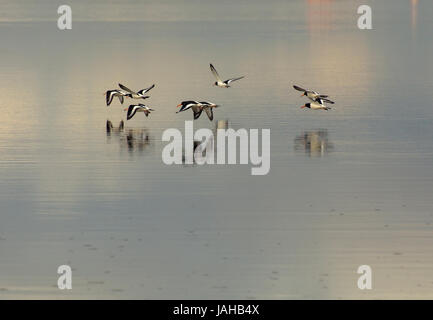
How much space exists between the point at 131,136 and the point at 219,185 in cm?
652

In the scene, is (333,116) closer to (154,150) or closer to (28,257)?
(154,150)

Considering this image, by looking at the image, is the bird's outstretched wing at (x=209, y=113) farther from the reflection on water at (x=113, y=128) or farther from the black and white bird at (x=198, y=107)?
the reflection on water at (x=113, y=128)

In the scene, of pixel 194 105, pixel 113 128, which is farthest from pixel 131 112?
pixel 194 105

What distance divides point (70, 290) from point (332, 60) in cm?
3571

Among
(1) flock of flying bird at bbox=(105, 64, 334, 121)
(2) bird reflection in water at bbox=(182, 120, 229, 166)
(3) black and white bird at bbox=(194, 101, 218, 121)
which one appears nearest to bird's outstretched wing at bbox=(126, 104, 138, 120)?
(1) flock of flying bird at bbox=(105, 64, 334, 121)

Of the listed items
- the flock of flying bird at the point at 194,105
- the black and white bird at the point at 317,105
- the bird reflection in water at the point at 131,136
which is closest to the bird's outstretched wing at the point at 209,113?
the flock of flying bird at the point at 194,105

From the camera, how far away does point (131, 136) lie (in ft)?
102

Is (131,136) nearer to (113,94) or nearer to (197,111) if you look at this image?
(197,111)

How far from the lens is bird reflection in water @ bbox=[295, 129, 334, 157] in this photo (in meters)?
28.9

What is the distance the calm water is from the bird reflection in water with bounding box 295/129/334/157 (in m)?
0.06

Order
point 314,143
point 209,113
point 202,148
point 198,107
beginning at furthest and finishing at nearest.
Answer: point 209,113, point 198,107, point 314,143, point 202,148

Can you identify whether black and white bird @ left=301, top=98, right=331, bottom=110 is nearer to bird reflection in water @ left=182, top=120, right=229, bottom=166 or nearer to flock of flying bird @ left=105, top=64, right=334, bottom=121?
flock of flying bird @ left=105, top=64, right=334, bottom=121

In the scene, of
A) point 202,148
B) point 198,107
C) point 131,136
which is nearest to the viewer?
point 202,148

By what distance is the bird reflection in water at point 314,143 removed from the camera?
2891cm
